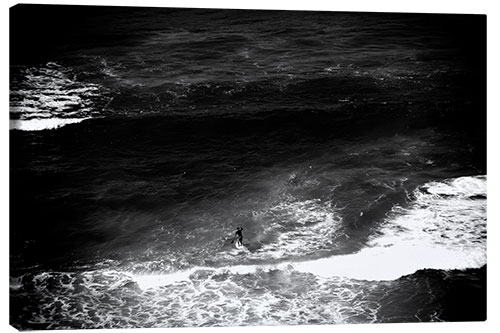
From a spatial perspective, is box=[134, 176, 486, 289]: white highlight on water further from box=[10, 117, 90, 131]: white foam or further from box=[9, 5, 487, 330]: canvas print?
box=[10, 117, 90, 131]: white foam

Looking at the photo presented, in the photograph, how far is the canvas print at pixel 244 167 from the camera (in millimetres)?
8891

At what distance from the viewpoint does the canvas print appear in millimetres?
8891

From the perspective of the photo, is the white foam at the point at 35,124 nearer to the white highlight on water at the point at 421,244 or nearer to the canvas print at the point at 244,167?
the canvas print at the point at 244,167

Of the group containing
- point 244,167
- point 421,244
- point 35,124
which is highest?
point 35,124

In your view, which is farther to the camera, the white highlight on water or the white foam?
the white highlight on water

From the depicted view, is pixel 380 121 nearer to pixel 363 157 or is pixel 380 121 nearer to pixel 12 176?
pixel 363 157

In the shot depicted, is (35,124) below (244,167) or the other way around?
the other way around

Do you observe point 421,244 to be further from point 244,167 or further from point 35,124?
point 35,124

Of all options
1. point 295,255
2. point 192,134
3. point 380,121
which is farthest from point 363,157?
point 192,134

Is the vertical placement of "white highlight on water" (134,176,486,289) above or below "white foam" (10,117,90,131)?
below

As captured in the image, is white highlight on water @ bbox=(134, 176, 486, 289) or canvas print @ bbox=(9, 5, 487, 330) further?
white highlight on water @ bbox=(134, 176, 486, 289)

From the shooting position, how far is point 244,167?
9.48 meters

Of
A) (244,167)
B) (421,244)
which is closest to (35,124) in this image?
(244,167)

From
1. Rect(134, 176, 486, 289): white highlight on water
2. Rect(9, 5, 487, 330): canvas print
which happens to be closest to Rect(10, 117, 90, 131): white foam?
Rect(9, 5, 487, 330): canvas print
